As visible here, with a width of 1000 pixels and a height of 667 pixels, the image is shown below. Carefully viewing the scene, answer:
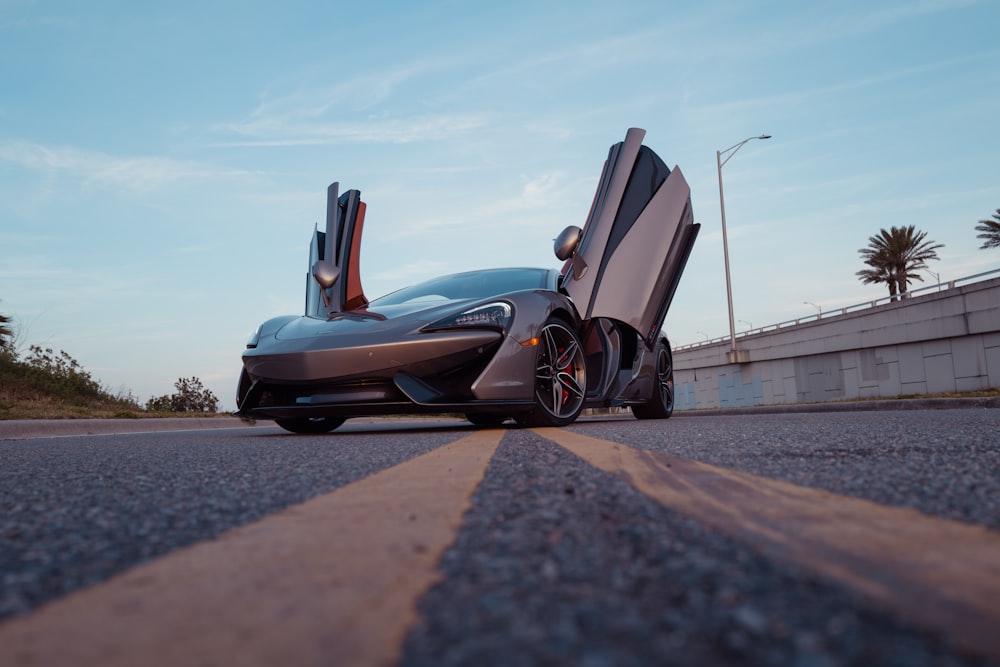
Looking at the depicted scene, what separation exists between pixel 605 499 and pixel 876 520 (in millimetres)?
587

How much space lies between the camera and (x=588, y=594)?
3.31ft

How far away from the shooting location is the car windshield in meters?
6.05

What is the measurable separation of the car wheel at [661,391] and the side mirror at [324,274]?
3.26m

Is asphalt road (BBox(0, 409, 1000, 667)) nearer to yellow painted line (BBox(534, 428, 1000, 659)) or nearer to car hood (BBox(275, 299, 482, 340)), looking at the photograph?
yellow painted line (BBox(534, 428, 1000, 659))

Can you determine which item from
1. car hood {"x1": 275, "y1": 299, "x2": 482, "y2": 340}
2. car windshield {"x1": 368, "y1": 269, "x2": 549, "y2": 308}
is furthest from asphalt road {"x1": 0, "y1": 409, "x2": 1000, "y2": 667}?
car windshield {"x1": 368, "y1": 269, "x2": 549, "y2": 308}

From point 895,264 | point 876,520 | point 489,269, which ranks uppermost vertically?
point 895,264

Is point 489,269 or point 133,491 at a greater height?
point 489,269

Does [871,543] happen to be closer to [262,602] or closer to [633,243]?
[262,602]

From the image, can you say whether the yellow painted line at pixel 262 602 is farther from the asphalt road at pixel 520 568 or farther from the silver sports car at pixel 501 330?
the silver sports car at pixel 501 330

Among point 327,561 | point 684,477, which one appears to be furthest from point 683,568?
point 684,477

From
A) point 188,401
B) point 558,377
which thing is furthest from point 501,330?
point 188,401

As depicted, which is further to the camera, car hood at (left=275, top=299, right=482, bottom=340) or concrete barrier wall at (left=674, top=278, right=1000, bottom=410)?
concrete barrier wall at (left=674, top=278, right=1000, bottom=410)

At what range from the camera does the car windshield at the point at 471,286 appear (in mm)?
6051

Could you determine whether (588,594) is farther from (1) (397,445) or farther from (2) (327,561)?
(1) (397,445)
